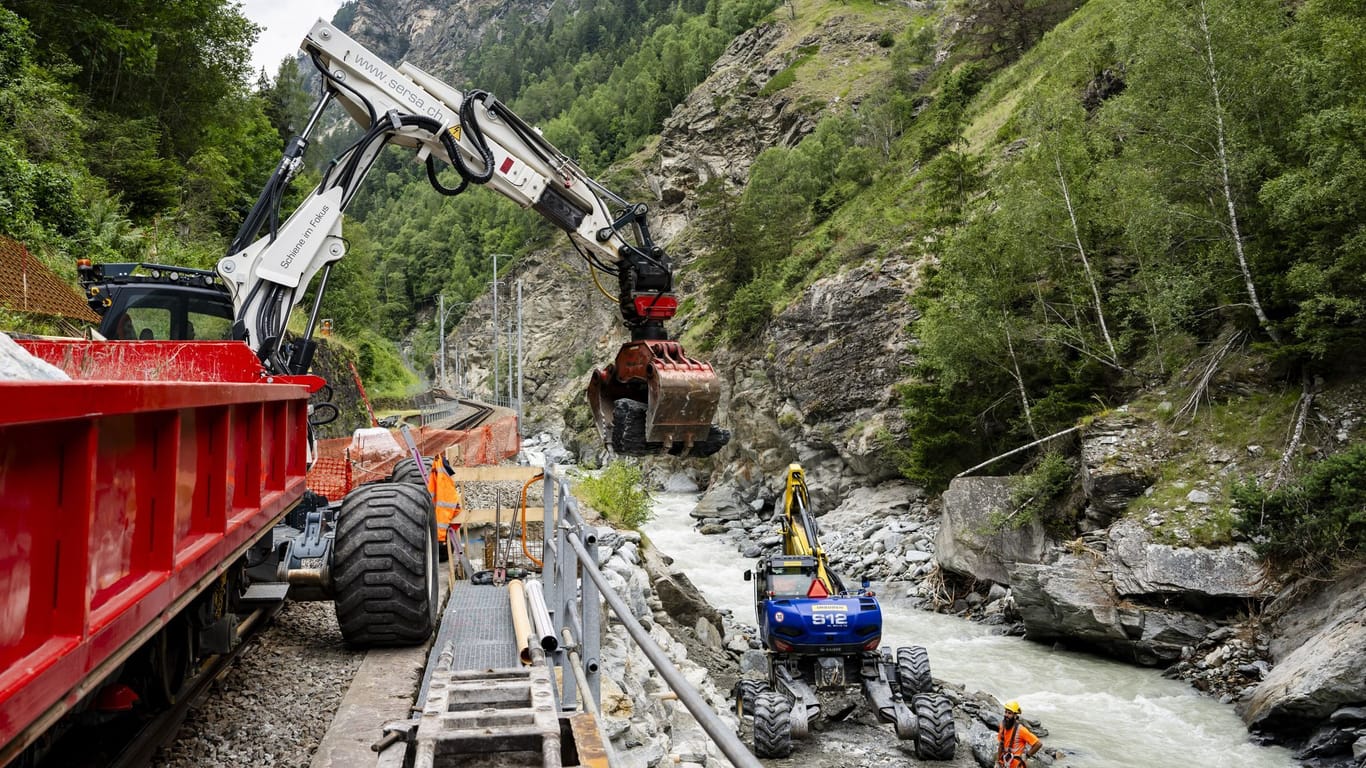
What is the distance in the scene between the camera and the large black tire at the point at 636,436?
694 cm

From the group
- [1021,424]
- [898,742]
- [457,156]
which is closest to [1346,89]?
[1021,424]

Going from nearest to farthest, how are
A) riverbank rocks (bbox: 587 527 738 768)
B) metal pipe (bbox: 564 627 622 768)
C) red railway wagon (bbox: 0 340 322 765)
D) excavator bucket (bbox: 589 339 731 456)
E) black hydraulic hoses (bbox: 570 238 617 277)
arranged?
red railway wagon (bbox: 0 340 322 765) < metal pipe (bbox: 564 627 622 768) < riverbank rocks (bbox: 587 527 738 768) < excavator bucket (bbox: 589 339 731 456) < black hydraulic hoses (bbox: 570 238 617 277)

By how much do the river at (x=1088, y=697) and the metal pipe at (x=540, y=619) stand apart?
7749 mm

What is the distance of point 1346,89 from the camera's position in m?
13.8

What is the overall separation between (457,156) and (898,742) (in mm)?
8886

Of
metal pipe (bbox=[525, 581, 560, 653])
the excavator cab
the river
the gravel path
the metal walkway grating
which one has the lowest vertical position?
the river

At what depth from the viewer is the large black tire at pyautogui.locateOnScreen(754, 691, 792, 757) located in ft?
32.3

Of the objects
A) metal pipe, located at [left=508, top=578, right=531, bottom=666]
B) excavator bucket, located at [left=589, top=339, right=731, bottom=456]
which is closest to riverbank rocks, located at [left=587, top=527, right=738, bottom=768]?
metal pipe, located at [left=508, top=578, right=531, bottom=666]

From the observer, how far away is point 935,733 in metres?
9.75

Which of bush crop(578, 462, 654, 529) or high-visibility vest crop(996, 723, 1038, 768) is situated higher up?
bush crop(578, 462, 654, 529)

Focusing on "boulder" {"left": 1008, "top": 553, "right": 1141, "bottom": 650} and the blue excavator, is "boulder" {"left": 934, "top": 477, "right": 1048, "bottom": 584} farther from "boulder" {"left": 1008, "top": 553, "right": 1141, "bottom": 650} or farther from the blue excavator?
the blue excavator

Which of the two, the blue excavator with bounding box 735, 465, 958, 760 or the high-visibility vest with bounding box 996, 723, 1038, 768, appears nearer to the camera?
the high-visibility vest with bounding box 996, 723, 1038, 768

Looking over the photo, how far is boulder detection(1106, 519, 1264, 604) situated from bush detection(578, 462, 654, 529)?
29.7 ft

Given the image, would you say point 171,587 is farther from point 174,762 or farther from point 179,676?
point 179,676
